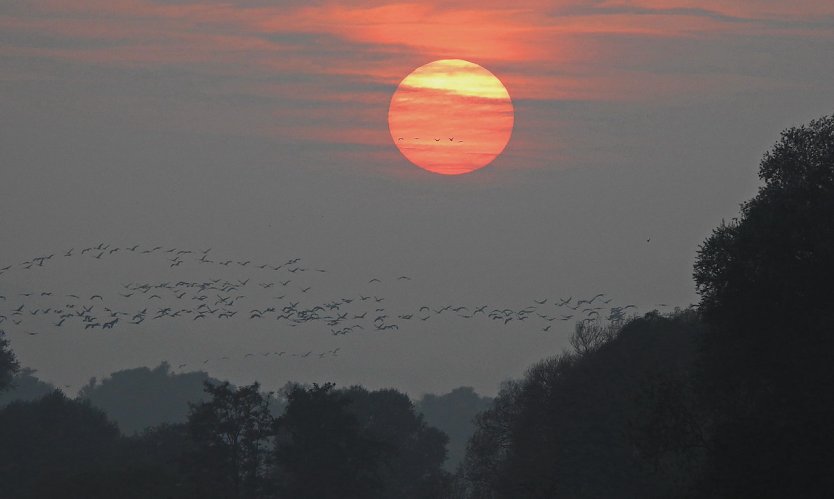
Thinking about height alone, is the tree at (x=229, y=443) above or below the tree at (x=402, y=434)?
below

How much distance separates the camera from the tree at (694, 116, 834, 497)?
35.1 m

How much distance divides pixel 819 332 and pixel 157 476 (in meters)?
60.4

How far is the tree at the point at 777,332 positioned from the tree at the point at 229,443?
46.2 metres

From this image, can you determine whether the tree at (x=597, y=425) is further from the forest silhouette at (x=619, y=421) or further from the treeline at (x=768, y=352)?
the treeline at (x=768, y=352)

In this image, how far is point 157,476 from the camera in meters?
86.3

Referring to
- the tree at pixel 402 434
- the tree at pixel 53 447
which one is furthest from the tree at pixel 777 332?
the tree at pixel 402 434

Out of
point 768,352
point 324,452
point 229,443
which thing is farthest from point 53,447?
point 768,352

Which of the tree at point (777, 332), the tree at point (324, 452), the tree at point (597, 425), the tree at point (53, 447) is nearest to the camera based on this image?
the tree at point (777, 332)

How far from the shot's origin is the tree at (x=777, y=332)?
3512cm

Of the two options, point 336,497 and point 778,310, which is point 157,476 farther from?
point 778,310

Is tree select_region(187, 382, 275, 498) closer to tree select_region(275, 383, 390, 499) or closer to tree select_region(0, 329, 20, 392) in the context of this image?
tree select_region(275, 383, 390, 499)

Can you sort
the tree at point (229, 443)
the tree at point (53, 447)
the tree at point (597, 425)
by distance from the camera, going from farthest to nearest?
1. the tree at point (53, 447)
2. the tree at point (229, 443)
3. the tree at point (597, 425)

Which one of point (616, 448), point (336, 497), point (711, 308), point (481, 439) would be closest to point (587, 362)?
point (616, 448)

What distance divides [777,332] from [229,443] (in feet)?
174
